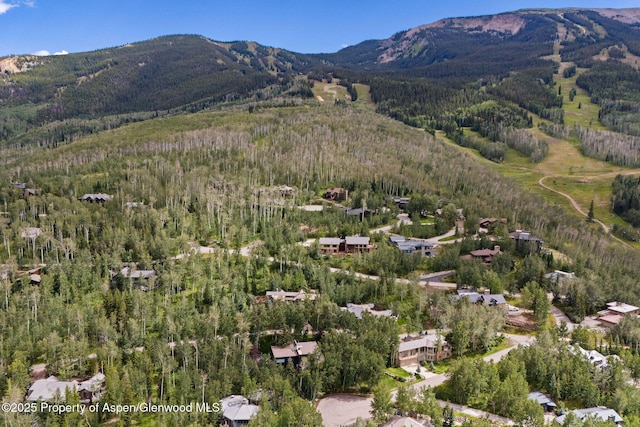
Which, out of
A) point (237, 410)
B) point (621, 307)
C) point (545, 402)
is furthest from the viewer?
point (621, 307)

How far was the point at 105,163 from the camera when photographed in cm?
10900

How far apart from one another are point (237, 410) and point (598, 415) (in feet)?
87.3

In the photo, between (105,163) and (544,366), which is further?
(105,163)

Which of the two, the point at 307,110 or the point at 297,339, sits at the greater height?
the point at 307,110

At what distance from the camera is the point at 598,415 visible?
37.2 m

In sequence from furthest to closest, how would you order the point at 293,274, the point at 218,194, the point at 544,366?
1. the point at 218,194
2. the point at 293,274
3. the point at 544,366

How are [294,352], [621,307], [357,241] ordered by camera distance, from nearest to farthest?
[294,352]
[621,307]
[357,241]

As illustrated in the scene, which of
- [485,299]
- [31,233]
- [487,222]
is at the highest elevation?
[31,233]

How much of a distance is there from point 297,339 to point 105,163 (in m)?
78.2

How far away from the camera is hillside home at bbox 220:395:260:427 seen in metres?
35.9

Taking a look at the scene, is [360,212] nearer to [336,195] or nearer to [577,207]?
[336,195]

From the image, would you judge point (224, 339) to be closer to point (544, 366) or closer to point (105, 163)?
point (544, 366)

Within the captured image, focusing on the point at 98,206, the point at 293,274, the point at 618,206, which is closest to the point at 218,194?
the point at 98,206

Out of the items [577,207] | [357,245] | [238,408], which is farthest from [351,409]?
[577,207]
